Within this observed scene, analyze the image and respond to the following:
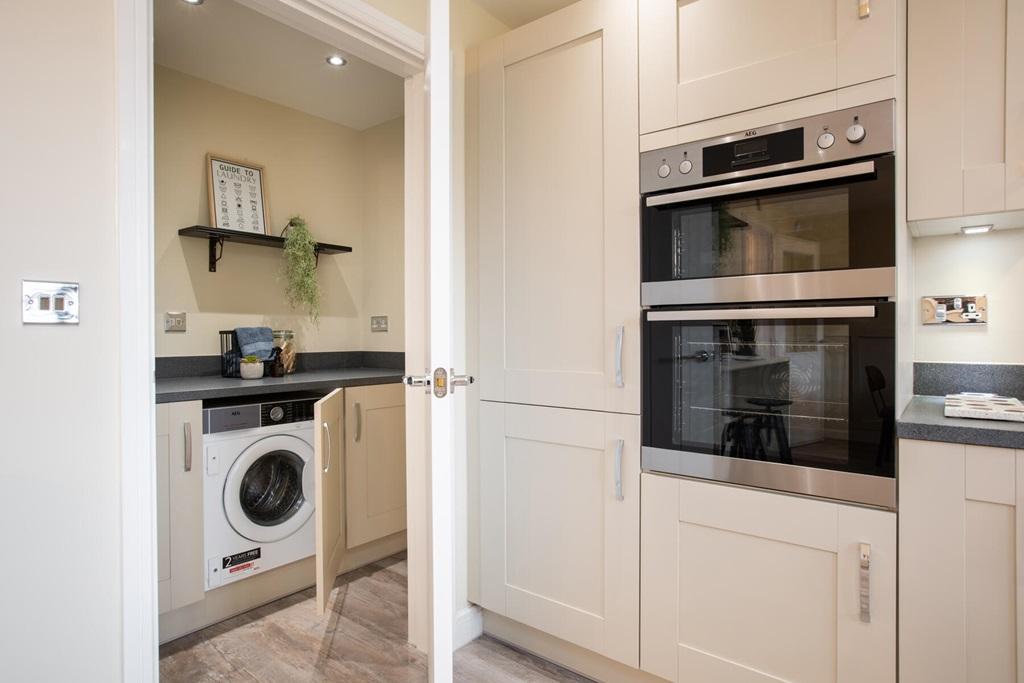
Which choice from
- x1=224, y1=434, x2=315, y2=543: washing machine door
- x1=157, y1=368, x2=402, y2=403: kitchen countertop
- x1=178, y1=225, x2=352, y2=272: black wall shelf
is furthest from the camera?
x1=178, y1=225, x2=352, y2=272: black wall shelf

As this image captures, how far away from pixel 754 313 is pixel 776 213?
0.28 meters

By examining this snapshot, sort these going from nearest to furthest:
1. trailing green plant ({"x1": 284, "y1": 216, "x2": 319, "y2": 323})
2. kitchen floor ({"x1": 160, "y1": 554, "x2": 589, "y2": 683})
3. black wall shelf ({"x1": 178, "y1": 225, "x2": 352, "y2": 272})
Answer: kitchen floor ({"x1": 160, "y1": 554, "x2": 589, "y2": 683}), black wall shelf ({"x1": 178, "y1": 225, "x2": 352, "y2": 272}), trailing green plant ({"x1": 284, "y1": 216, "x2": 319, "y2": 323})

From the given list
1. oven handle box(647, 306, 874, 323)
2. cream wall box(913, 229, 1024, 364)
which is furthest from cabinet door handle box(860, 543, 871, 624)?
cream wall box(913, 229, 1024, 364)

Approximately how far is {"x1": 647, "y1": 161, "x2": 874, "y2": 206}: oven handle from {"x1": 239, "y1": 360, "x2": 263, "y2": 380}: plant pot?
2.11 metres

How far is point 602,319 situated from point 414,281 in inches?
30.8

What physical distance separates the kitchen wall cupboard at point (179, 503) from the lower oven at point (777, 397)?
1779 mm

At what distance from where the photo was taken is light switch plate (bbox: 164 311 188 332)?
107 inches

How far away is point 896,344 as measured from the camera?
130 centimetres

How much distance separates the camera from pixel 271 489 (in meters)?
2.61

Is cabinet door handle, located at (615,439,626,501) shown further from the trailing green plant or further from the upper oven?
the trailing green plant

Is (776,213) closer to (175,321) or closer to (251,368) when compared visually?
→ (251,368)

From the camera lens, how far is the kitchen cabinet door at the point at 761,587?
4.35ft

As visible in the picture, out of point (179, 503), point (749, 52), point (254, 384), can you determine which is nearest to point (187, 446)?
point (179, 503)

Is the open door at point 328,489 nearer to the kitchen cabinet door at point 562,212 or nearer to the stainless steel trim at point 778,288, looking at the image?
the kitchen cabinet door at point 562,212
